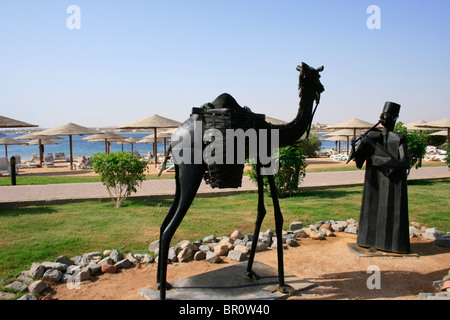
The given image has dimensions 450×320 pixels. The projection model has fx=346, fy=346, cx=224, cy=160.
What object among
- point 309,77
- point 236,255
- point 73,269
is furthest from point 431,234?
point 73,269

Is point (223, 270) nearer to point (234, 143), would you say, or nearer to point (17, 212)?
point (234, 143)

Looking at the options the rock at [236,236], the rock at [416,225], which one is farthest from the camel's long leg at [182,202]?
the rock at [416,225]

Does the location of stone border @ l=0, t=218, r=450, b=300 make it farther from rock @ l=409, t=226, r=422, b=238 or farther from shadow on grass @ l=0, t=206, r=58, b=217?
shadow on grass @ l=0, t=206, r=58, b=217

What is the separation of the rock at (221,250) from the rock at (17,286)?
9.16 feet

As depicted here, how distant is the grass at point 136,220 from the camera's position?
6.11 metres

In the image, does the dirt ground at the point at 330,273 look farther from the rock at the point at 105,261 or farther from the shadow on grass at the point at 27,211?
the shadow on grass at the point at 27,211

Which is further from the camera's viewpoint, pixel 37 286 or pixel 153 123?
pixel 153 123

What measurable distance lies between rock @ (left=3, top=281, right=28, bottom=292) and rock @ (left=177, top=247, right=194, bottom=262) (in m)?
2.16

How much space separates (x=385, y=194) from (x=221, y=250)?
2.96 meters

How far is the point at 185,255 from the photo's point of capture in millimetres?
5605

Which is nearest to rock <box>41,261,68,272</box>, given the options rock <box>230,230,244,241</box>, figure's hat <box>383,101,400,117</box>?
rock <box>230,230,244,241</box>

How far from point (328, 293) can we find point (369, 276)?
3.27 ft

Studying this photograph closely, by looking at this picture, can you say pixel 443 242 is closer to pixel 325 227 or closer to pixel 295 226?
pixel 325 227
